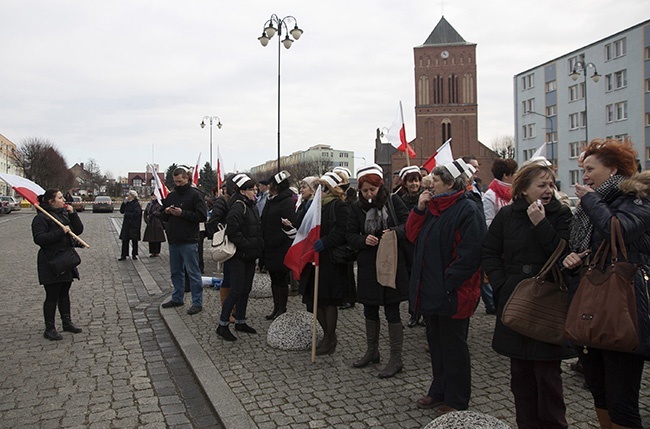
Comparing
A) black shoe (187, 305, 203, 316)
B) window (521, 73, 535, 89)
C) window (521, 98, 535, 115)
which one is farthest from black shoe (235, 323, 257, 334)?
window (521, 73, 535, 89)

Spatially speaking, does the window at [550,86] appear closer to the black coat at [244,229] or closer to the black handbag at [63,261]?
the black coat at [244,229]

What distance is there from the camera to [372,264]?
5.30 m

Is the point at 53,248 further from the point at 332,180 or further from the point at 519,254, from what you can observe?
the point at 519,254

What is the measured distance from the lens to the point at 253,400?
4809mm

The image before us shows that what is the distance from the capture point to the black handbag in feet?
22.4

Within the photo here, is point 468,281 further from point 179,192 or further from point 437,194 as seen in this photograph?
point 179,192

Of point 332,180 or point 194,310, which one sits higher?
point 332,180

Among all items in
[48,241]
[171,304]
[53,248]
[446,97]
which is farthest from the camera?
[446,97]

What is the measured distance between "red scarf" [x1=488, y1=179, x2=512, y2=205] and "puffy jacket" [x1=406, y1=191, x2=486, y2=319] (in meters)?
2.71

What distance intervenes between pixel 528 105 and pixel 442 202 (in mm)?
64199

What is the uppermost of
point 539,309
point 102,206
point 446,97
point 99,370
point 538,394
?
point 446,97

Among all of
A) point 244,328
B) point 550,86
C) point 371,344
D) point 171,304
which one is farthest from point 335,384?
point 550,86

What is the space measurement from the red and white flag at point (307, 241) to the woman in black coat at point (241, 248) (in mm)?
835

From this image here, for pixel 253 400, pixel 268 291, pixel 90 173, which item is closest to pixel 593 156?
pixel 253 400
